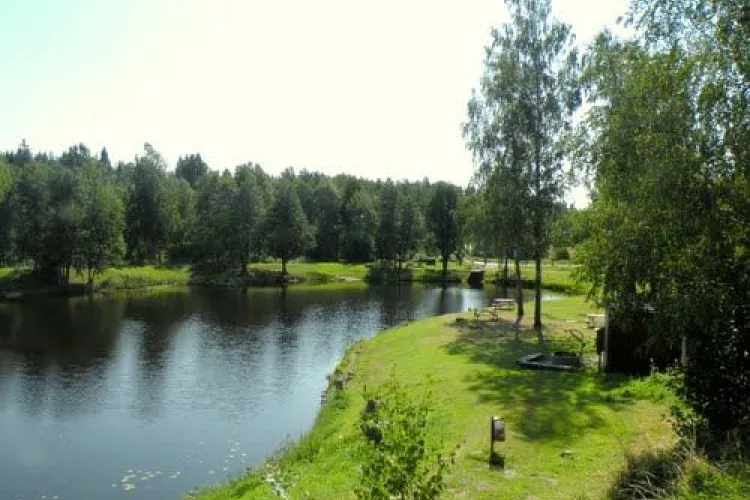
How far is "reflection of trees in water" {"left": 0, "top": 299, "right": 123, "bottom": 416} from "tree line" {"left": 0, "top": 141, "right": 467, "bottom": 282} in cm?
1547

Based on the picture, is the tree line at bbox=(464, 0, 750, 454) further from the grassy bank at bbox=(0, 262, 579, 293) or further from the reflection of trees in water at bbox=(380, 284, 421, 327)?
the grassy bank at bbox=(0, 262, 579, 293)

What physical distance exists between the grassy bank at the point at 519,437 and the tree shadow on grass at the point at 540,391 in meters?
0.03

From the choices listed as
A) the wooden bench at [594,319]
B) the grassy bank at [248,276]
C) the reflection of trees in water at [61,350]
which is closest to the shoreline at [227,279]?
the grassy bank at [248,276]

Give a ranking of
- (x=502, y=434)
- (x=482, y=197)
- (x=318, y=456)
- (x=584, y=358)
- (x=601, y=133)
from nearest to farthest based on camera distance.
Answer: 1. (x=502, y=434)
2. (x=601, y=133)
3. (x=318, y=456)
4. (x=584, y=358)
5. (x=482, y=197)

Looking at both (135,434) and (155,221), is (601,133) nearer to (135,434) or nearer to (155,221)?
(135,434)

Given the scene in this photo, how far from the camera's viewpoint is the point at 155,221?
10394cm

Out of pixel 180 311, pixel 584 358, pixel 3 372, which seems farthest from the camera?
pixel 180 311

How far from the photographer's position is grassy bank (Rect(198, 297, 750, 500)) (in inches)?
515

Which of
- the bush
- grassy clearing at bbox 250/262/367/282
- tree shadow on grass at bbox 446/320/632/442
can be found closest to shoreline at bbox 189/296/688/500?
tree shadow on grass at bbox 446/320/632/442

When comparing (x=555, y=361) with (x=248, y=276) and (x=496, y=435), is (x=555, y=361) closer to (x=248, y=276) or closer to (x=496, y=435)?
(x=496, y=435)

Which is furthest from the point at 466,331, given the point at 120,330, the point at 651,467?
the point at 120,330

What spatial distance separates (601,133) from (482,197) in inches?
890

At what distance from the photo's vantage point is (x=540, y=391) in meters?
22.1

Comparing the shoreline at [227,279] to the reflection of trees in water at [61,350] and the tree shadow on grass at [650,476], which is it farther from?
the tree shadow on grass at [650,476]
